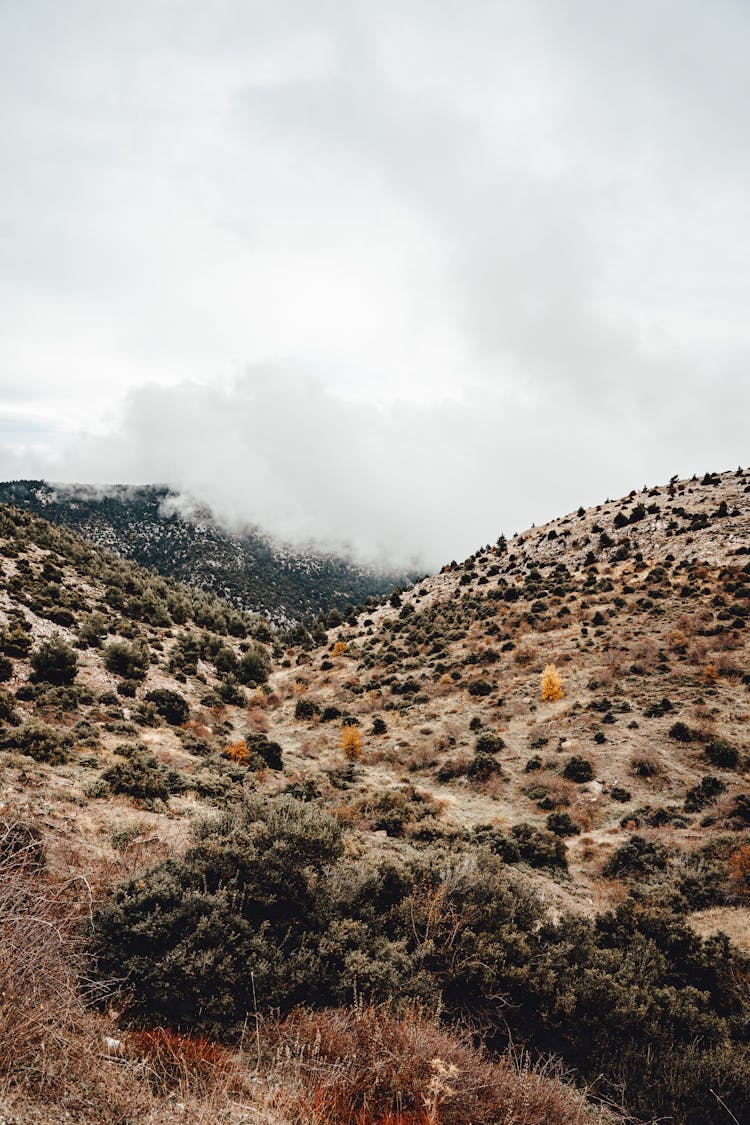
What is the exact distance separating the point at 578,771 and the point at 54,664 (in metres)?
22.5

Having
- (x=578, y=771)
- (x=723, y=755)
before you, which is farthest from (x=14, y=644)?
(x=723, y=755)

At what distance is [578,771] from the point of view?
18.9 m

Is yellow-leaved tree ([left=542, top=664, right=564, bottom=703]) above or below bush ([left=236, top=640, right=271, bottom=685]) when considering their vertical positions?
above

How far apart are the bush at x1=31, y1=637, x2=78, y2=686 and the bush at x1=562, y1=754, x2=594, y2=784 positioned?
2137cm

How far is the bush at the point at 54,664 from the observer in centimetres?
1833

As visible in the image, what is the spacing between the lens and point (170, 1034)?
4676mm

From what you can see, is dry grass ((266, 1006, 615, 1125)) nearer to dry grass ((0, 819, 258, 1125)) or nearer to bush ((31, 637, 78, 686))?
dry grass ((0, 819, 258, 1125))

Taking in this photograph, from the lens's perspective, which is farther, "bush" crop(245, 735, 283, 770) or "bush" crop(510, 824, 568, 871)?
"bush" crop(245, 735, 283, 770)

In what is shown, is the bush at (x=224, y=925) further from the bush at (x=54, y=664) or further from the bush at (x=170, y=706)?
the bush at (x=54, y=664)

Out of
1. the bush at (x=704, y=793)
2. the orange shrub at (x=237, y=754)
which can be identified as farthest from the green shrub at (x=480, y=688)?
the orange shrub at (x=237, y=754)

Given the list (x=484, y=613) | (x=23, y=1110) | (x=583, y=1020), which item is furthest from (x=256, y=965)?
(x=484, y=613)

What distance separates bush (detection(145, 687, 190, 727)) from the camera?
20.6 meters

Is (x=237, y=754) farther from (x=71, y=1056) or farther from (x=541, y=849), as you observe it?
(x=71, y=1056)

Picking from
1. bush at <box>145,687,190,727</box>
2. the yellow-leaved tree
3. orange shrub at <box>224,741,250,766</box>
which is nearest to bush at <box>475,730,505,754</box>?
the yellow-leaved tree
